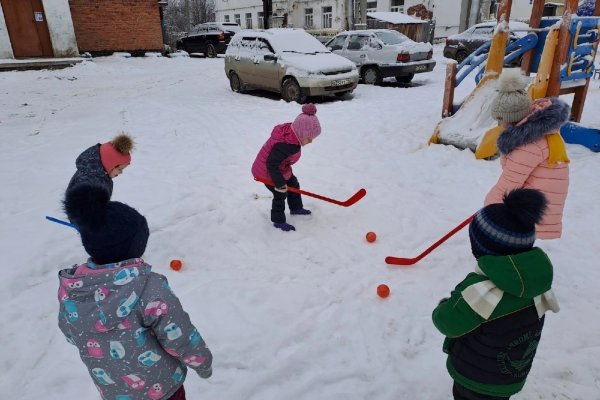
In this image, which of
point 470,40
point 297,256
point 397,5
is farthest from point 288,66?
point 397,5

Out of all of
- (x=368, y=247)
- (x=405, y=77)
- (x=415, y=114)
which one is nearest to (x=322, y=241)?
(x=368, y=247)

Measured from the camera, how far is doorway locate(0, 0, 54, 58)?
49.7ft

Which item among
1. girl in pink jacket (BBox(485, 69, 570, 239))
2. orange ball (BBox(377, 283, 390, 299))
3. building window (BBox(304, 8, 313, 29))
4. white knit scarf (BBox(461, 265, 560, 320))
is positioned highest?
building window (BBox(304, 8, 313, 29))

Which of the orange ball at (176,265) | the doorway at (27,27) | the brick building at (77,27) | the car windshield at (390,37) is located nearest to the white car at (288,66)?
the car windshield at (390,37)

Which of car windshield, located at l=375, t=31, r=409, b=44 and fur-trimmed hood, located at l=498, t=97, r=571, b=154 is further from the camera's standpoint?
car windshield, located at l=375, t=31, r=409, b=44

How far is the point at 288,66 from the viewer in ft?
32.3

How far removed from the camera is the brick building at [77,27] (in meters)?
15.3

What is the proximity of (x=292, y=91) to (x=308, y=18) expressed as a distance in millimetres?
25913

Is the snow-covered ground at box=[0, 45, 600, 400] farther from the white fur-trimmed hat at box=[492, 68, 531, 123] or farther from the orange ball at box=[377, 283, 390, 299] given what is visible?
the white fur-trimmed hat at box=[492, 68, 531, 123]

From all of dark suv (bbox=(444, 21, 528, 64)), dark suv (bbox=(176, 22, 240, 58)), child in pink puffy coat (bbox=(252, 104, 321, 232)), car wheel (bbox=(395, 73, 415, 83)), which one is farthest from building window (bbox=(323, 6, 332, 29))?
child in pink puffy coat (bbox=(252, 104, 321, 232))

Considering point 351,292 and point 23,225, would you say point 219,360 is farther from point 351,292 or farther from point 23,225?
point 23,225

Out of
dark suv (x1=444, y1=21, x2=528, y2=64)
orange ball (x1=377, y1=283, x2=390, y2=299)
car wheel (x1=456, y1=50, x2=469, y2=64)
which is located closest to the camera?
orange ball (x1=377, y1=283, x2=390, y2=299)

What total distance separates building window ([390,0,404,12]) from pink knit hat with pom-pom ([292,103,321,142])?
98.6 feet

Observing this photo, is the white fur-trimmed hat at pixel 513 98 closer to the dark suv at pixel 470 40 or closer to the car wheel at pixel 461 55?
the dark suv at pixel 470 40
